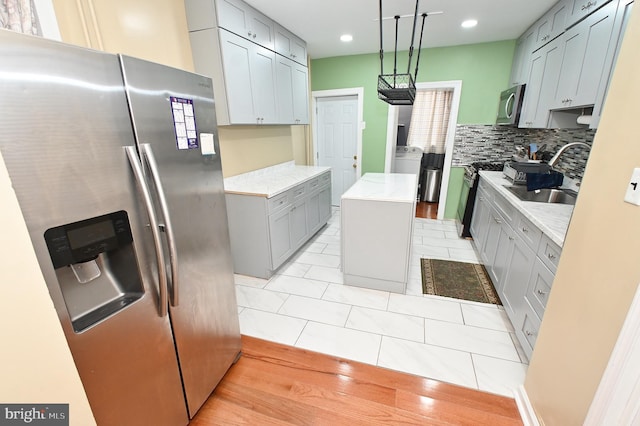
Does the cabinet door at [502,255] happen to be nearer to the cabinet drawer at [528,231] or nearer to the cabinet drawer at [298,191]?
the cabinet drawer at [528,231]

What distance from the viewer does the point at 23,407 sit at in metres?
0.71

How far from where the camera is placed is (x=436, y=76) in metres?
3.93

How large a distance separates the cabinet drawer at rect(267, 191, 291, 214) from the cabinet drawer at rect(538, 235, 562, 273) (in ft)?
6.72

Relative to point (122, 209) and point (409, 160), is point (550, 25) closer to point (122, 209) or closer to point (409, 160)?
point (409, 160)

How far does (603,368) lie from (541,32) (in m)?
3.29

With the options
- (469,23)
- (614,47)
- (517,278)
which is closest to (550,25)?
(469,23)

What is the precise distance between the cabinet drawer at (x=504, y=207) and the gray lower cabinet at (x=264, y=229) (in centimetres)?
199

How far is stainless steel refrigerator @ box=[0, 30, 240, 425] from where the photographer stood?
74cm

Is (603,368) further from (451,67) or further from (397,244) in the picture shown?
(451,67)

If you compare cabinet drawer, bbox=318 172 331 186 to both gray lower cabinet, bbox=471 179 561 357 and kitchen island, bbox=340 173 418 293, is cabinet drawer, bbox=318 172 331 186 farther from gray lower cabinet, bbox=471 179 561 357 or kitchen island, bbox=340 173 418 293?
gray lower cabinet, bbox=471 179 561 357

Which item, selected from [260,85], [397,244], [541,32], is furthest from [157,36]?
[541,32]

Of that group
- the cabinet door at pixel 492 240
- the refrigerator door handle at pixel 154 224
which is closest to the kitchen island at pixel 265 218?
the refrigerator door handle at pixel 154 224

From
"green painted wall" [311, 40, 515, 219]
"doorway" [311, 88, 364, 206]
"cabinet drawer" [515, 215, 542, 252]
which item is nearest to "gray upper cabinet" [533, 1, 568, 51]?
"green painted wall" [311, 40, 515, 219]

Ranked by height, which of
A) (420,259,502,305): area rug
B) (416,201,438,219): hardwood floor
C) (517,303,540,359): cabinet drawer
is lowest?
(420,259,502,305): area rug
